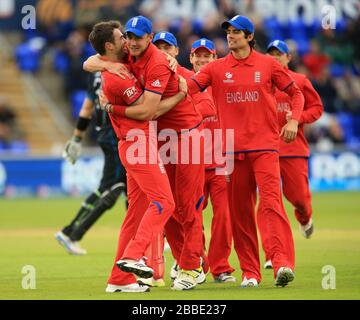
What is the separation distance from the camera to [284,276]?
9.82 meters

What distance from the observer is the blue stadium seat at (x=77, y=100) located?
27.7 meters

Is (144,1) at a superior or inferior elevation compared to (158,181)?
superior

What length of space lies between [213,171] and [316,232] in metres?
5.48

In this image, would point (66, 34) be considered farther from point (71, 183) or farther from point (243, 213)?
point (243, 213)

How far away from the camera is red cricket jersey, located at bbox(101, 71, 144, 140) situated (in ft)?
31.3

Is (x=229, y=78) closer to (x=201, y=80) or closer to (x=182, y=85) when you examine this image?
(x=201, y=80)

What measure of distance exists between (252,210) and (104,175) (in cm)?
417

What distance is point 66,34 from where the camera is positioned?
95.2 ft

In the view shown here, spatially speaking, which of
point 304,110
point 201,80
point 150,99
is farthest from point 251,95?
point 304,110

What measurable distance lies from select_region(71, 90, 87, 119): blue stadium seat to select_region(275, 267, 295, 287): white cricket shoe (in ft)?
60.0

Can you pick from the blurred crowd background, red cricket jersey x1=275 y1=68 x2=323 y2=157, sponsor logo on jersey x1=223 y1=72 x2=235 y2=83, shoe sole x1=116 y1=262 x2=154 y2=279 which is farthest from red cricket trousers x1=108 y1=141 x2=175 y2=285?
the blurred crowd background

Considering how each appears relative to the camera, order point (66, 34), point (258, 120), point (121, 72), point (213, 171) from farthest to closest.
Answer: point (66, 34)
point (213, 171)
point (258, 120)
point (121, 72)

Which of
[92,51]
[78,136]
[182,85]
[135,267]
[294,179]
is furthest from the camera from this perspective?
Result: [92,51]

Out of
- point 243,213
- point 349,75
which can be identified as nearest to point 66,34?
point 349,75
